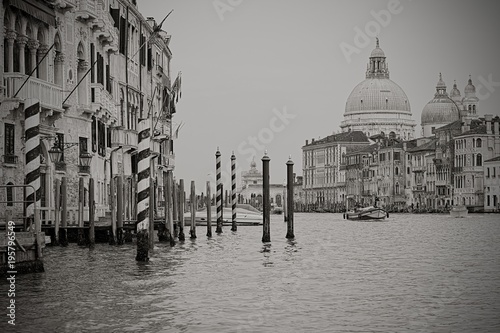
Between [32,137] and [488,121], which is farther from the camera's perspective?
[488,121]

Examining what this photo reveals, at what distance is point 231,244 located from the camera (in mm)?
34656

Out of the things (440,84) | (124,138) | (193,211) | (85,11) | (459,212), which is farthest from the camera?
(440,84)

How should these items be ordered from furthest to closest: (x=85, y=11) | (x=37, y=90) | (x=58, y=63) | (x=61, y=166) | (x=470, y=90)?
(x=470, y=90) < (x=85, y=11) < (x=58, y=63) < (x=61, y=166) < (x=37, y=90)

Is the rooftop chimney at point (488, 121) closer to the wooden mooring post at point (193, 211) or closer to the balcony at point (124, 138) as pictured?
the balcony at point (124, 138)

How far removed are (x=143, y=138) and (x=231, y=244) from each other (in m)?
12.2

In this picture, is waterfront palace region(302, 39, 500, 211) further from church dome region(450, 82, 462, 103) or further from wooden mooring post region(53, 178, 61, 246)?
wooden mooring post region(53, 178, 61, 246)

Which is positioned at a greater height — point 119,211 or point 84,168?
point 84,168

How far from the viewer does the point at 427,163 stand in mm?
141250

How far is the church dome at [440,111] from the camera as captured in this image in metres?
186

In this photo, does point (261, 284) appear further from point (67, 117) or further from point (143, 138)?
point (67, 117)

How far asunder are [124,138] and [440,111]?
150263mm

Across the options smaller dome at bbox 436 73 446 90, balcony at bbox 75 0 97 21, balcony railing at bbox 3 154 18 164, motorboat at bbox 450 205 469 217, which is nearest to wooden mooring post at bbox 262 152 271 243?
balcony at bbox 75 0 97 21

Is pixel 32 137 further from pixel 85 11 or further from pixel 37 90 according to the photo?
pixel 85 11

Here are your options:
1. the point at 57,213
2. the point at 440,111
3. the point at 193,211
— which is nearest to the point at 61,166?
the point at 57,213
